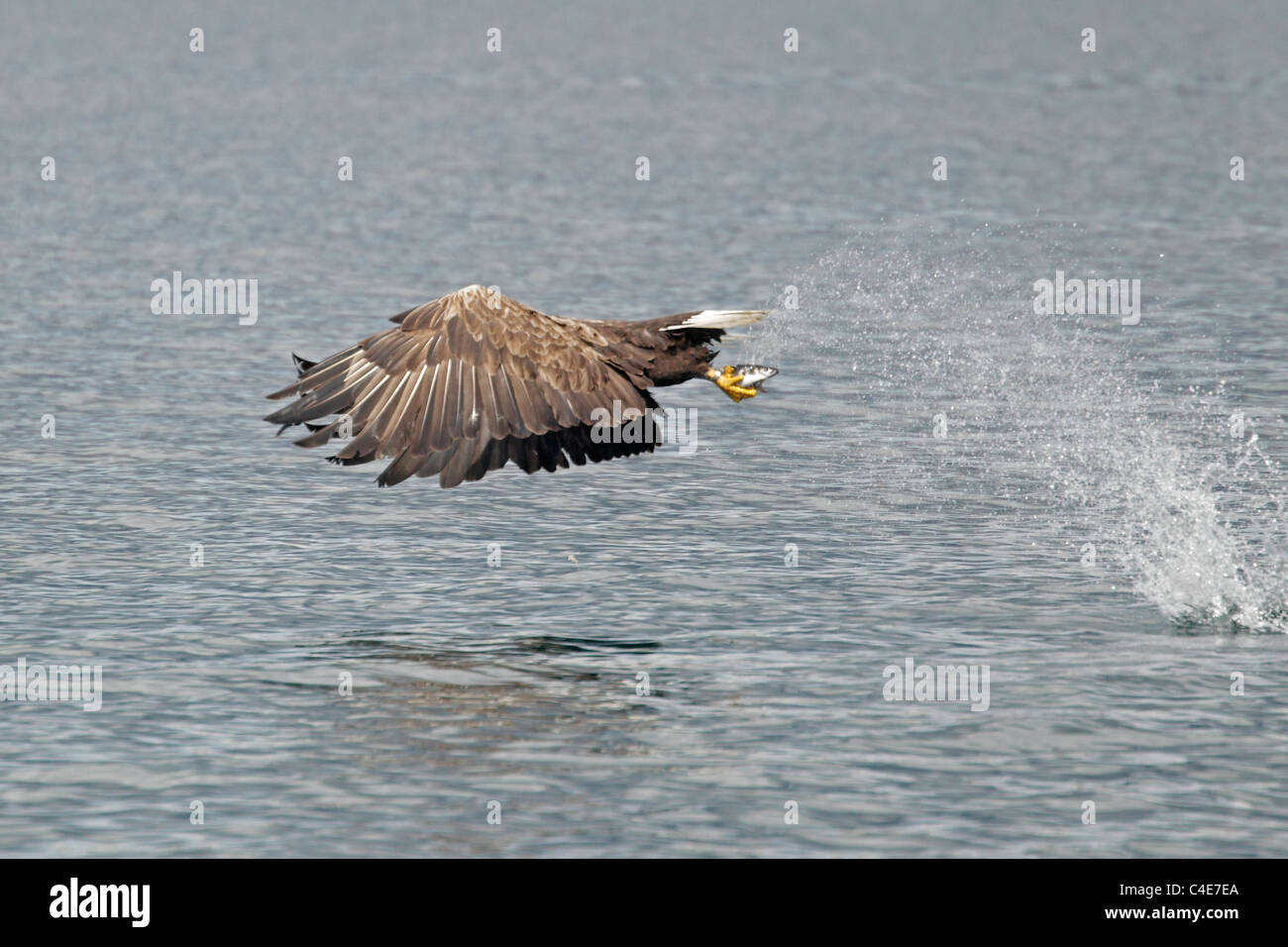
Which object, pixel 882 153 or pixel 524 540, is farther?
pixel 882 153

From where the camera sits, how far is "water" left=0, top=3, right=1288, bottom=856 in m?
14.1

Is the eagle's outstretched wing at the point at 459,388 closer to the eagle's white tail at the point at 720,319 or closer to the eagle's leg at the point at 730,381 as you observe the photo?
the eagle's white tail at the point at 720,319

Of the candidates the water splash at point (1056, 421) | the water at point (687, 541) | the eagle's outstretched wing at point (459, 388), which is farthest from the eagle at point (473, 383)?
the water splash at point (1056, 421)

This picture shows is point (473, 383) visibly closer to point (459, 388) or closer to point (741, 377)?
point (459, 388)

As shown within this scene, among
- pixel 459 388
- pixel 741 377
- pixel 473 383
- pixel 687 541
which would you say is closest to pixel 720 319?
pixel 741 377

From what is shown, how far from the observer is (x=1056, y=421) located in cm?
2562

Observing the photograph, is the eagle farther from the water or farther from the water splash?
the water splash

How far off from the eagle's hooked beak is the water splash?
4.03 m

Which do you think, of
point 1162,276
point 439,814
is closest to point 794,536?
point 439,814

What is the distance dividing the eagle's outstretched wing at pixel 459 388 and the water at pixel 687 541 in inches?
72.9

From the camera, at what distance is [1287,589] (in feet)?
60.7

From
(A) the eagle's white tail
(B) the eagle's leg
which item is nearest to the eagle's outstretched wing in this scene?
(A) the eagle's white tail

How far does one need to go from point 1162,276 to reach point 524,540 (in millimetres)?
19187
